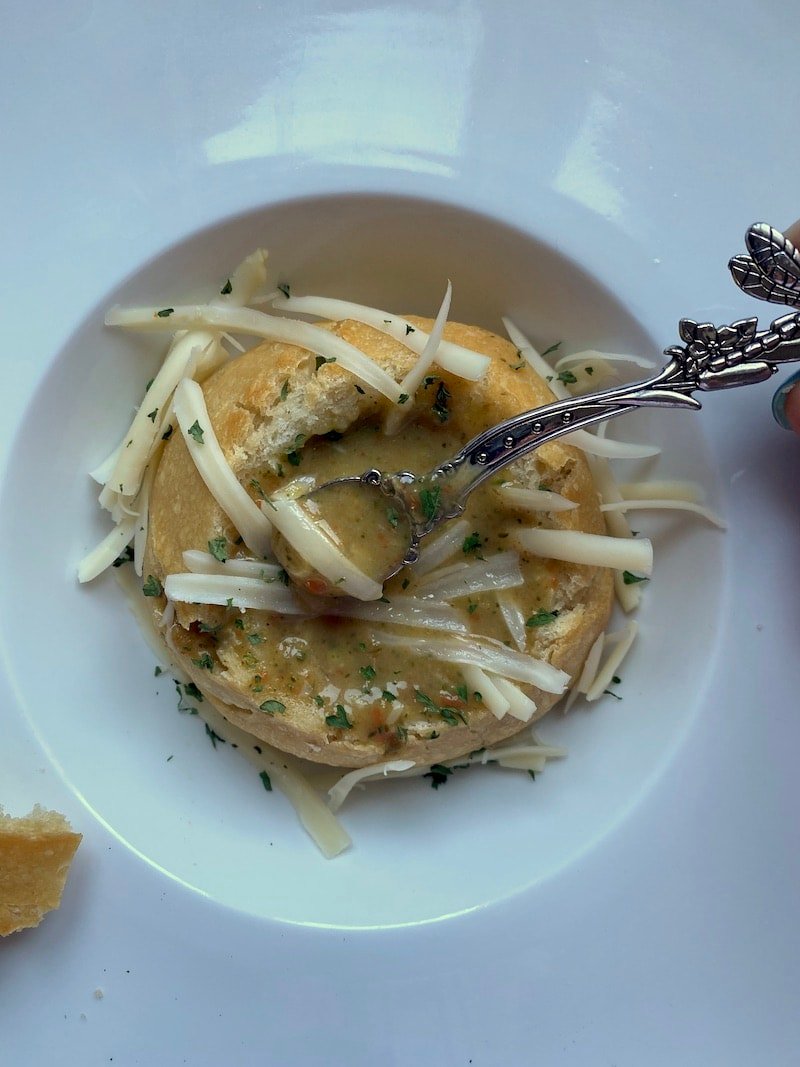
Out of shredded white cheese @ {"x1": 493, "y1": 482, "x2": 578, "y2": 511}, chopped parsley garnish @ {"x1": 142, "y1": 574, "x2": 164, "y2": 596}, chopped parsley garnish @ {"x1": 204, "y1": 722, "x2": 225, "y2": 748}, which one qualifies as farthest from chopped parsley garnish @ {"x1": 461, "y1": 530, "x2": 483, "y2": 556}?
chopped parsley garnish @ {"x1": 204, "y1": 722, "x2": 225, "y2": 748}

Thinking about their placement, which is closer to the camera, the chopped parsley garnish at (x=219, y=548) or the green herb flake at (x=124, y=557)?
the chopped parsley garnish at (x=219, y=548)

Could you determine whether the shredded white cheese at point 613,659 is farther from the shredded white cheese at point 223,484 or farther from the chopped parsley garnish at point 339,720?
the shredded white cheese at point 223,484

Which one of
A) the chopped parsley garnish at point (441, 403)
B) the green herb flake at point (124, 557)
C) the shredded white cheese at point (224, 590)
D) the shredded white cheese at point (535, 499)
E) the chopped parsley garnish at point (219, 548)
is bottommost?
the green herb flake at point (124, 557)

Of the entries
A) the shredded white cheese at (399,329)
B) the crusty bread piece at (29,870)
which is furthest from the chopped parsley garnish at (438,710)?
the crusty bread piece at (29,870)

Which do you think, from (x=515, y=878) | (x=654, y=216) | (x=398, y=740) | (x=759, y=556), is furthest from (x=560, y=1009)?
(x=654, y=216)

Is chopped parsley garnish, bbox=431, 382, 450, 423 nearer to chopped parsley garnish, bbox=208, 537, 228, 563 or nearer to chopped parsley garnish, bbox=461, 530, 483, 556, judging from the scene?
chopped parsley garnish, bbox=461, 530, 483, 556

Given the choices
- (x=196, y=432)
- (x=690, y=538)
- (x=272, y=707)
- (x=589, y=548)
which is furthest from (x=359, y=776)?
(x=690, y=538)
